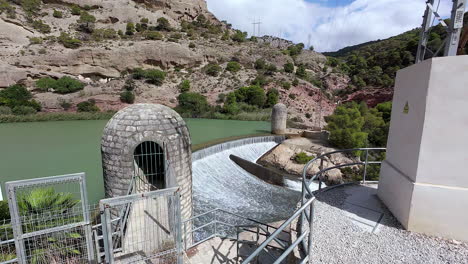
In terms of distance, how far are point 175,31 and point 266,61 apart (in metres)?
20.9

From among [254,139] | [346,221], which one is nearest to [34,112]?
[254,139]

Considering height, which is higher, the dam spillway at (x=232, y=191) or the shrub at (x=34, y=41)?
the shrub at (x=34, y=41)

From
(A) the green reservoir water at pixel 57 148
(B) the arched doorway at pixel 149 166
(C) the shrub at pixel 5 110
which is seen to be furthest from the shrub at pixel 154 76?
(B) the arched doorway at pixel 149 166

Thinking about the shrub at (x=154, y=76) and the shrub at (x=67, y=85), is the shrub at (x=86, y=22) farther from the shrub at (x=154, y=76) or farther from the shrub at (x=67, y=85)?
the shrub at (x=67, y=85)

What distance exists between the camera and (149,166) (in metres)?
7.71

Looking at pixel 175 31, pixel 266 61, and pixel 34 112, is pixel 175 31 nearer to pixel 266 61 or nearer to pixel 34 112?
pixel 266 61

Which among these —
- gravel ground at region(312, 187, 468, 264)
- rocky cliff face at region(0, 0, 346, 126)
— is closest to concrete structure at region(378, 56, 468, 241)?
gravel ground at region(312, 187, 468, 264)

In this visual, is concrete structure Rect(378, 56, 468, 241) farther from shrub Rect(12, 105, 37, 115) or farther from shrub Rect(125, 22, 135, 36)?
shrub Rect(125, 22, 135, 36)

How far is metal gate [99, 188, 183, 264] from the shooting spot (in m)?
3.68

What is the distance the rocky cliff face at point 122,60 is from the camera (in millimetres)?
30234

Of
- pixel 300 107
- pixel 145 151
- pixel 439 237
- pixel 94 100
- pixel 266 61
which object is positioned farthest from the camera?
pixel 266 61

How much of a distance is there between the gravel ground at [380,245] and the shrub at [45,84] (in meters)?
36.0

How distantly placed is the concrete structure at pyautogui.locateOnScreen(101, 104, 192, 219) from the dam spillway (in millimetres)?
4407

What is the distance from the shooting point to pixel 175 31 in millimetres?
50219
